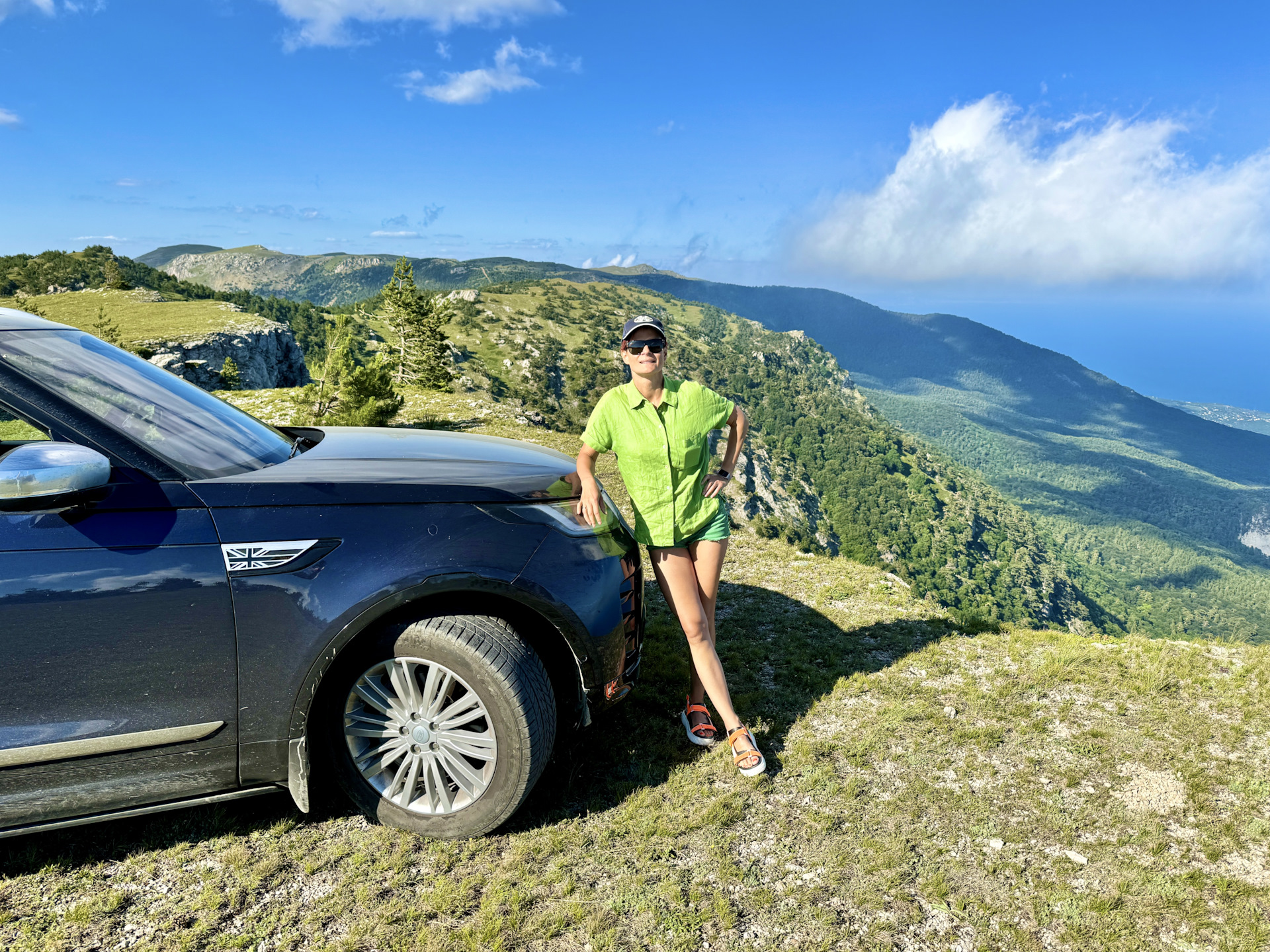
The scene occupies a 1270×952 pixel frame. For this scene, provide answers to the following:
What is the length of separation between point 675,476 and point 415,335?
47666 millimetres

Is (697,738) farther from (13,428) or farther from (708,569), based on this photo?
(13,428)

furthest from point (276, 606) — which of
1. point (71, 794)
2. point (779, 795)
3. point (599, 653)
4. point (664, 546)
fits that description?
point (779, 795)

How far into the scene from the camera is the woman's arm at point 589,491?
321 cm

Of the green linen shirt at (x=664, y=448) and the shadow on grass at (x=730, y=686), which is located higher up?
the green linen shirt at (x=664, y=448)

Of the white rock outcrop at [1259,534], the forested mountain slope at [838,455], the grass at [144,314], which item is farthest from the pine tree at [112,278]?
the white rock outcrop at [1259,534]

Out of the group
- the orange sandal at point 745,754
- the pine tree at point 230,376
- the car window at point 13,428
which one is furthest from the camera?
the pine tree at point 230,376

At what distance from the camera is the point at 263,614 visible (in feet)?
8.25

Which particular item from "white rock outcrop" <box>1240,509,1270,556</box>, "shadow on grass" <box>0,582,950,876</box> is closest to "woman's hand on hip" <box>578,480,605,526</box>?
"shadow on grass" <box>0,582,950,876</box>

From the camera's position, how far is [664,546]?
3.58 m

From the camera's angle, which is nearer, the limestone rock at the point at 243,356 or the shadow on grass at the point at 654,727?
the shadow on grass at the point at 654,727

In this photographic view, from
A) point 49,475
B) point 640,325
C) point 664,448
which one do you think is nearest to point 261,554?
point 49,475

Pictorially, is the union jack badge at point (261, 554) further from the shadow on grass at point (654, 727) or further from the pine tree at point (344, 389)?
the pine tree at point (344, 389)

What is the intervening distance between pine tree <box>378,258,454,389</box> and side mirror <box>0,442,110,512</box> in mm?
45432

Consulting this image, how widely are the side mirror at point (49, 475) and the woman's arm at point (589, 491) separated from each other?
1861 mm
